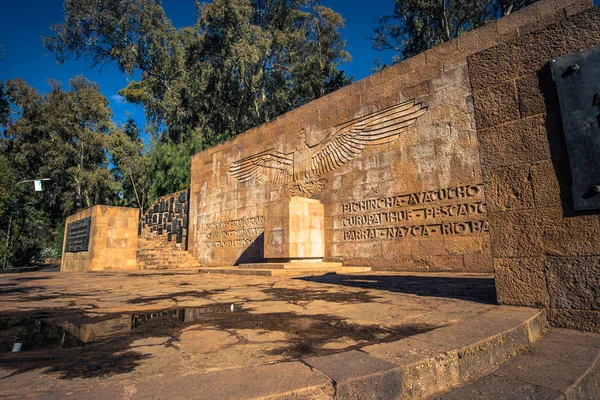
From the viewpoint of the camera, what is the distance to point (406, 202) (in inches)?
268

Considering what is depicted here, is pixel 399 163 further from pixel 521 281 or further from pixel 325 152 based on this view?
pixel 521 281

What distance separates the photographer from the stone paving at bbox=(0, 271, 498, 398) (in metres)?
1.50

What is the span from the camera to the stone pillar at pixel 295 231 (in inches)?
305

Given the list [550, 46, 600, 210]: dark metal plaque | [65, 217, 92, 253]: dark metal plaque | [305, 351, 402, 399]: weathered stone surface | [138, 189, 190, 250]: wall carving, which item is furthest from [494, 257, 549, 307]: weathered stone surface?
[138, 189, 190, 250]: wall carving

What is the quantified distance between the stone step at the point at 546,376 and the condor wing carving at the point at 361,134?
5.61 metres

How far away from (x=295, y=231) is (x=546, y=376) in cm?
632

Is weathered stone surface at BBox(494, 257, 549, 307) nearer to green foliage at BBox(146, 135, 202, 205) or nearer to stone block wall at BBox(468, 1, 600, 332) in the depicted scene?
stone block wall at BBox(468, 1, 600, 332)

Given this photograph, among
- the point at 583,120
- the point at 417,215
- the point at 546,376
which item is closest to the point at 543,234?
the point at 583,120

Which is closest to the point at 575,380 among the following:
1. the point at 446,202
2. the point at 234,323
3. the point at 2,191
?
the point at 234,323

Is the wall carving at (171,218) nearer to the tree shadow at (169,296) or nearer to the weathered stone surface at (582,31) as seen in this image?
the tree shadow at (169,296)

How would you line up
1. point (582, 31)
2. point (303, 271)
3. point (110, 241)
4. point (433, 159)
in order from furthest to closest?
point (110, 241) < point (303, 271) < point (433, 159) < point (582, 31)

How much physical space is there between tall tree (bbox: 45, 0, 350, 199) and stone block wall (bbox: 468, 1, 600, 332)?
62.0 feet

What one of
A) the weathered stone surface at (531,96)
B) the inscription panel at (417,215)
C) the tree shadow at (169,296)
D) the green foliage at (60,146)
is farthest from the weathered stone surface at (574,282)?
the green foliage at (60,146)

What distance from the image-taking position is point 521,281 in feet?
8.63
